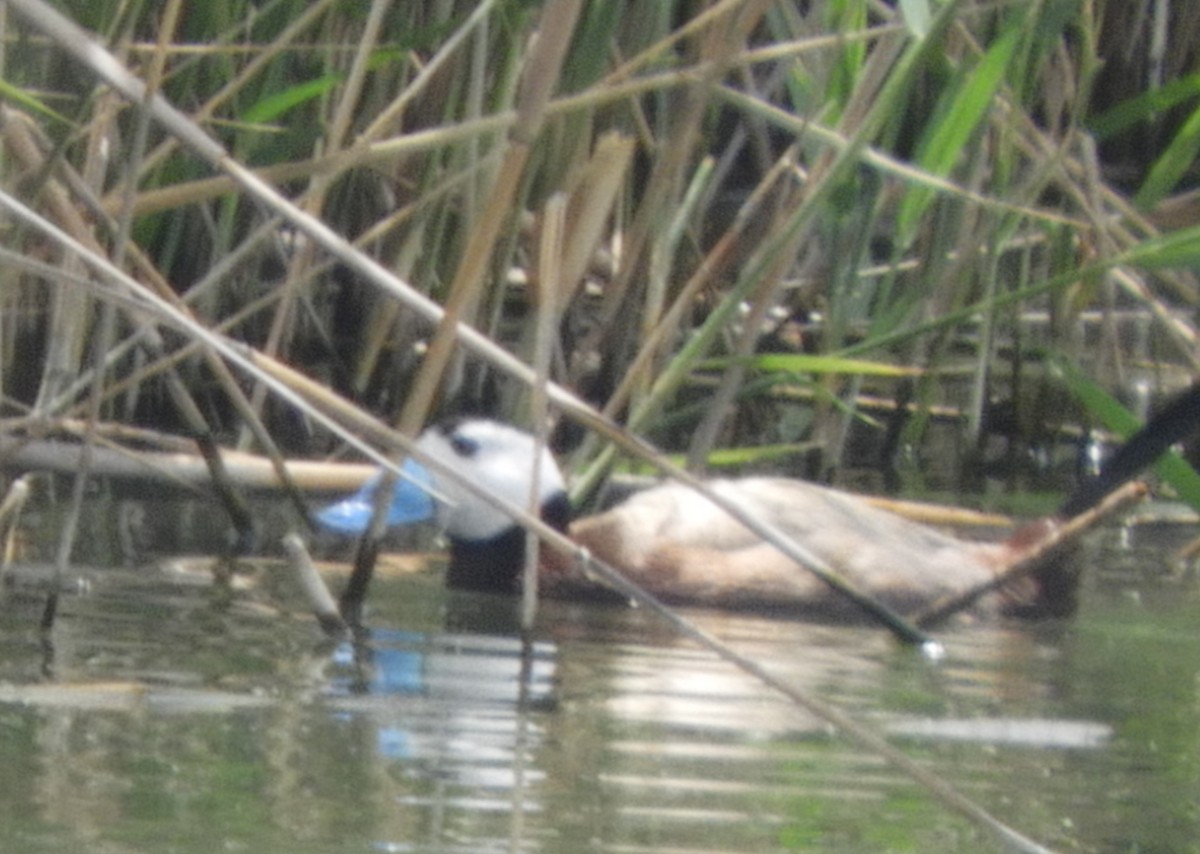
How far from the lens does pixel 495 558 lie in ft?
16.4

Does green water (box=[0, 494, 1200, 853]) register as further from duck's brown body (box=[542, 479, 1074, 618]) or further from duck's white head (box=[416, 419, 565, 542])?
duck's white head (box=[416, 419, 565, 542])

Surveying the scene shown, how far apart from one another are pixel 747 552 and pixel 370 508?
2.32ft

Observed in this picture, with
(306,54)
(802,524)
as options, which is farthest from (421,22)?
(802,524)

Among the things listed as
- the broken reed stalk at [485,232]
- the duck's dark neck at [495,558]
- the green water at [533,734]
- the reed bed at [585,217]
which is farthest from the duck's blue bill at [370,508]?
the broken reed stalk at [485,232]

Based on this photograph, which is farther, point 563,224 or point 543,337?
point 563,224

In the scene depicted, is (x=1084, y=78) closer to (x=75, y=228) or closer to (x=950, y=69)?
(x=950, y=69)

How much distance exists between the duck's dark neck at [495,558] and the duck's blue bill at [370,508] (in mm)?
122

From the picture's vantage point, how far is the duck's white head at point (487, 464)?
515 cm

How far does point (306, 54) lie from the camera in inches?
179

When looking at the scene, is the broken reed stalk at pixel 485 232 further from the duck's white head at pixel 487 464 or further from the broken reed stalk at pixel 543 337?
the duck's white head at pixel 487 464

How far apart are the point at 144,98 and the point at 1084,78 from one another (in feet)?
9.37

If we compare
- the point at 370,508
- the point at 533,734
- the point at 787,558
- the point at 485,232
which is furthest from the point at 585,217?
the point at 533,734

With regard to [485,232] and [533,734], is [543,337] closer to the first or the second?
[485,232]

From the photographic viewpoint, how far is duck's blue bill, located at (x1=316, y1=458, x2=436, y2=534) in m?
4.72
